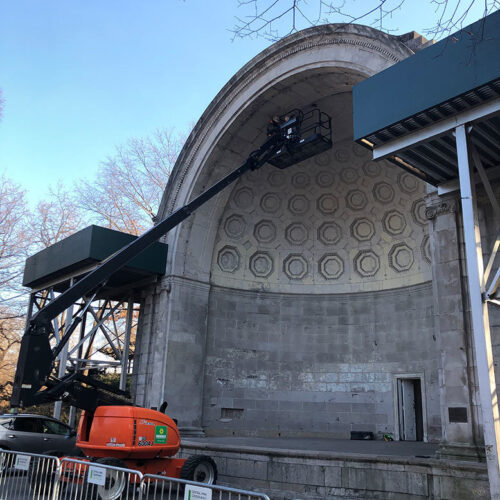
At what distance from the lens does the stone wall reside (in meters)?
15.4

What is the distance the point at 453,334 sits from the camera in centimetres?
917

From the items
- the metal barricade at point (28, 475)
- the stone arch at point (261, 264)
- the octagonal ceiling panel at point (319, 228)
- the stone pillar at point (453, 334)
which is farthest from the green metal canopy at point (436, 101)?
the octagonal ceiling panel at point (319, 228)

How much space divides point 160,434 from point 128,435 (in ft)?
2.62

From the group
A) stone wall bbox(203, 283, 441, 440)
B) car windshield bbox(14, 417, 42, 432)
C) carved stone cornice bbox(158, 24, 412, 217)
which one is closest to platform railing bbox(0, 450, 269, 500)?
car windshield bbox(14, 417, 42, 432)

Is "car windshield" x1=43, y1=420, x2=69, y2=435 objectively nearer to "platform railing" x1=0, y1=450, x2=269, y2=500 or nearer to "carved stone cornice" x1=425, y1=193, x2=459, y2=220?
"platform railing" x1=0, y1=450, x2=269, y2=500

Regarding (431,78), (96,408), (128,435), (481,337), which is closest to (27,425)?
(96,408)

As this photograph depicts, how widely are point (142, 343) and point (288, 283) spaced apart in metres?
5.36

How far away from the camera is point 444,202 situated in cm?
989

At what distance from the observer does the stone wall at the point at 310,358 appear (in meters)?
15.4

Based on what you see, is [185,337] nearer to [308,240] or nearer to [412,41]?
[308,240]

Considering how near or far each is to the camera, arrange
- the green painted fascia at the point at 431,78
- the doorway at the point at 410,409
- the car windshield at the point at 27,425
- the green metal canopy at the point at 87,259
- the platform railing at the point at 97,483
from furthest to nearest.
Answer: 1. the doorway at the point at 410,409
2. the green metal canopy at the point at 87,259
3. the car windshield at the point at 27,425
4. the green painted fascia at the point at 431,78
5. the platform railing at the point at 97,483

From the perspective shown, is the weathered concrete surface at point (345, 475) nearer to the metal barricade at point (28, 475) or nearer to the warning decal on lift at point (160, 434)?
the warning decal on lift at point (160, 434)

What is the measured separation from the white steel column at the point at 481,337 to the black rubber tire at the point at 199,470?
519 centimetres

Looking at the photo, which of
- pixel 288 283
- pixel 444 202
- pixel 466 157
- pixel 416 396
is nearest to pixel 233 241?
pixel 288 283
